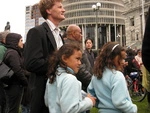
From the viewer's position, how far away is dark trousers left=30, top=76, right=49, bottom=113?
11.6 feet

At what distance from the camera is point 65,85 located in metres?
3.27

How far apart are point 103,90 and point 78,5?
108 metres

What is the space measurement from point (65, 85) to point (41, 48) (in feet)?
2.00

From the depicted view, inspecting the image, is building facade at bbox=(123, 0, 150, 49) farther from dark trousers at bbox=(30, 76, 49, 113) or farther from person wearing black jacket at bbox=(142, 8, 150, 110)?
person wearing black jacket at bbox=(142, 8, 150, 110)

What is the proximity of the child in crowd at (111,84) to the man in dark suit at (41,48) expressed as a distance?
2.35 feet

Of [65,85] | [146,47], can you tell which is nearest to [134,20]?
[65,85]

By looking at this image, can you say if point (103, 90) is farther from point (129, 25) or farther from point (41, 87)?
point (129, 25)

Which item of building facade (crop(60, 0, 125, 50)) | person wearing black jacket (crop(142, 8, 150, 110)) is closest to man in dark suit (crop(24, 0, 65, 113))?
person wearing black jacket (crop(142, 8, 150, 110))

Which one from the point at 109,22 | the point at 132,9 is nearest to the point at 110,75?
the point at 132,9

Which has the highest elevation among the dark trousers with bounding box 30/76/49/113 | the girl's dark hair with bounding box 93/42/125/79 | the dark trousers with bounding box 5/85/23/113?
the girl's dark hair with bounding box 93/42/125/79

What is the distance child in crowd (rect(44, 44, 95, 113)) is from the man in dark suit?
11cm

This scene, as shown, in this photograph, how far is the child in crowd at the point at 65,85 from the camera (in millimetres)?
3236

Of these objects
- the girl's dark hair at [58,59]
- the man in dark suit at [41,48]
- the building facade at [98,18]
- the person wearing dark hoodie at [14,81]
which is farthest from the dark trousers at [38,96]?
the building facade at [98,18]

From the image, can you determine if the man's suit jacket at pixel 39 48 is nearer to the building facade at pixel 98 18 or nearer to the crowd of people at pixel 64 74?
the crowd of people at pixel 64 74
